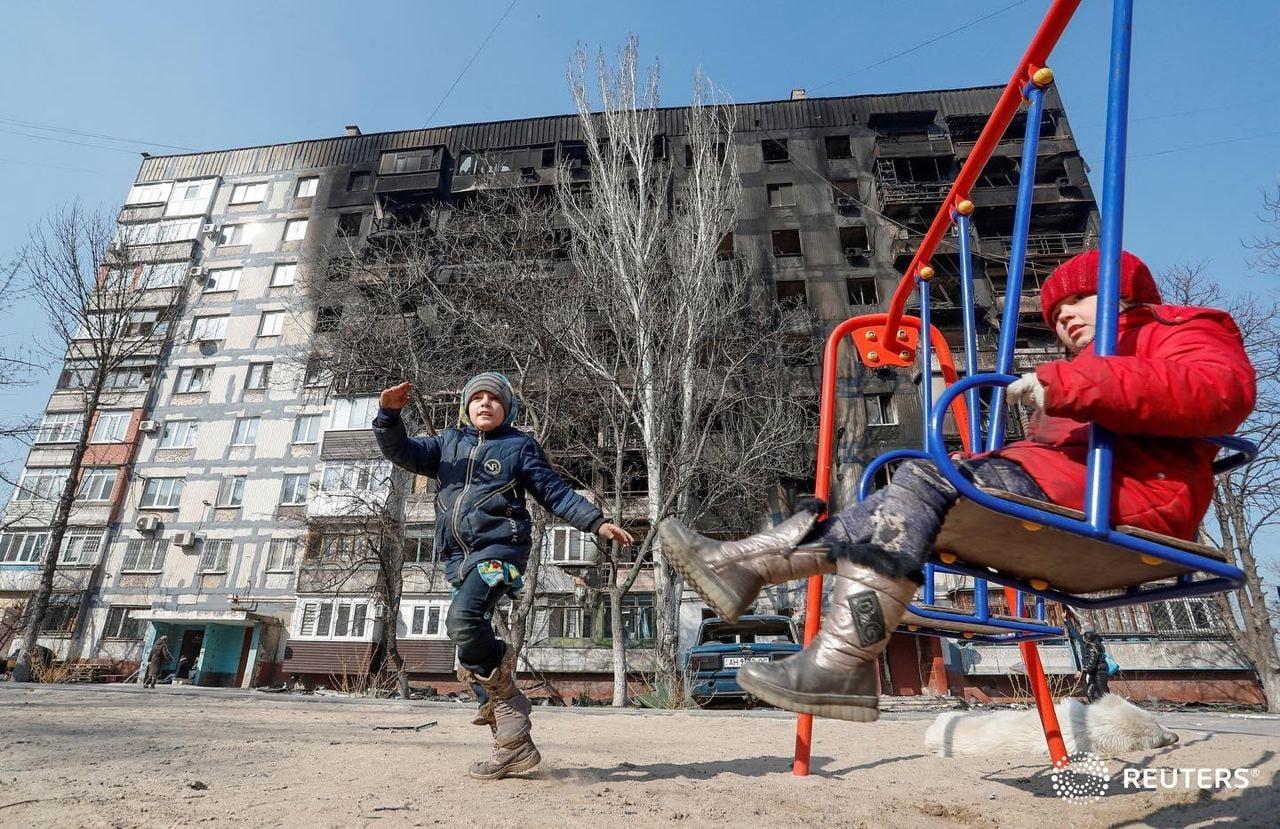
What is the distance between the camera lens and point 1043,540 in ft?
5.22

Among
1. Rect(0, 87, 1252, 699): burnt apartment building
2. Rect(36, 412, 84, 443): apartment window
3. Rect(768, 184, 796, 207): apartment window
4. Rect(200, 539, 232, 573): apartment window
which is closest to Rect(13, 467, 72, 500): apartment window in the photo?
Rect(0, 87, 1252, 699): burnt apartment building

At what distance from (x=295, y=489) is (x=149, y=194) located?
1956cm

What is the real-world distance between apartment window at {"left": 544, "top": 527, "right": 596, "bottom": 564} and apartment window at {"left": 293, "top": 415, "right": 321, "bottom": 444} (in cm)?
1136

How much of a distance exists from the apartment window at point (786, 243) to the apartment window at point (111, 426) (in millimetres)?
28348

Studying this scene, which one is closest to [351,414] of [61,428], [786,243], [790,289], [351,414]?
[351,414]

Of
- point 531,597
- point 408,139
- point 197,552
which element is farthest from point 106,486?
point 531,597

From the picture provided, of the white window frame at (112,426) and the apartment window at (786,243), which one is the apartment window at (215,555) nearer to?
the white window frame at (112,426)

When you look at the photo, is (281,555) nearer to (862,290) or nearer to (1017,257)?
(862,290)

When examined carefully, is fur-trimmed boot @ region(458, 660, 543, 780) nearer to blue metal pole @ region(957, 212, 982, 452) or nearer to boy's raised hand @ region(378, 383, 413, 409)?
boy's raised hand @ region(378, 383, 413, 409)

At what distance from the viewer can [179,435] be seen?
2736cm

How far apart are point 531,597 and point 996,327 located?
2063 centimetres

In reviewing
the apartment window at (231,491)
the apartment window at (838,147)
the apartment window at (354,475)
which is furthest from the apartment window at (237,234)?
the apartment window at (838,147)

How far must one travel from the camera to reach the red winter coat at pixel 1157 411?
4.75 ft

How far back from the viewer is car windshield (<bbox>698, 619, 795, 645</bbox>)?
36.4 feet
